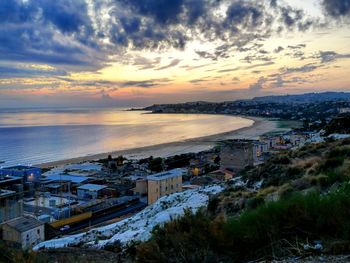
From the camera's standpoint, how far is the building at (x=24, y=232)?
15539 mm

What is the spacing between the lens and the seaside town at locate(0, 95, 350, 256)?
19359 mm

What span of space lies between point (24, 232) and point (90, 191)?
14746 millimetres

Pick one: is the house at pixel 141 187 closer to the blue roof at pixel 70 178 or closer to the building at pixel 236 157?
the blue roof at pixel 70 178

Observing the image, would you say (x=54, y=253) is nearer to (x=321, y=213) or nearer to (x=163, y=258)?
(x=163, y=258)

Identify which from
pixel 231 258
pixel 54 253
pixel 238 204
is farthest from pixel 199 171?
pixel 231 258

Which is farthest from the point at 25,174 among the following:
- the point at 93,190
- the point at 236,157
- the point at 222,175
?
the point at 236,157

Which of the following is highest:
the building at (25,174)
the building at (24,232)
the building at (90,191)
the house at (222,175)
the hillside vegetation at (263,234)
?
the hillside vegetation at (263,234)

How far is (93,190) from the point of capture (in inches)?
1193

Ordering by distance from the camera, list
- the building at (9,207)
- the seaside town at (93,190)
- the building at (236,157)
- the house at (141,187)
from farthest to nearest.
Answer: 1. the building at (236,157)
2. the house at (141,187)
3. the building at (9,207)
4. the seaside town at (93,190)

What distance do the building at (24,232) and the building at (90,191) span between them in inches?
509

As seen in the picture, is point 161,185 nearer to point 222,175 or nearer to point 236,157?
point 222,175

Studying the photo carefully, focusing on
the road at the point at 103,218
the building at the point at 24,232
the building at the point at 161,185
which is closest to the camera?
the building at the point at 24,232

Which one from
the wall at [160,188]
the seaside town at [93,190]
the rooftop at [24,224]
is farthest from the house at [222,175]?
the rooftop at [24,224]

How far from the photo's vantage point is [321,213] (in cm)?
458
